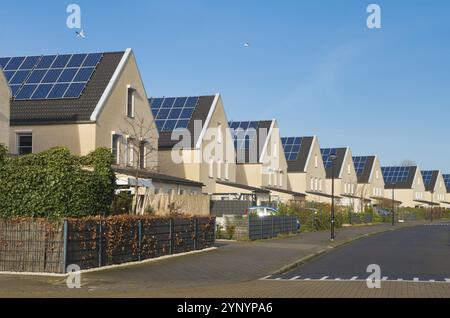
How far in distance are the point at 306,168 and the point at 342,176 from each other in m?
14.7

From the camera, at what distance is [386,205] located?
90.1 metres

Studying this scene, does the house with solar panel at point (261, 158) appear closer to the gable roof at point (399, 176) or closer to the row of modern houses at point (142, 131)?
the row of modern houses at point (142, 131)

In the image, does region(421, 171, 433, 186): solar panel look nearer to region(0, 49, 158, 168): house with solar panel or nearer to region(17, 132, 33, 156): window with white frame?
region(0, 49, 158, 168): house with solar panel

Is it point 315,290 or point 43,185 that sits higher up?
point 43,185

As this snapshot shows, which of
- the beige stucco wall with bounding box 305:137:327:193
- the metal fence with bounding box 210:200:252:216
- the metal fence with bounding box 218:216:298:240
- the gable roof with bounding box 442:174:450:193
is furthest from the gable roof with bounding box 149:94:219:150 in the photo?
the gable roof with bounding box 442:174:450:193

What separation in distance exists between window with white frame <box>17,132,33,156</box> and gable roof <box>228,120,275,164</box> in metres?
26.4

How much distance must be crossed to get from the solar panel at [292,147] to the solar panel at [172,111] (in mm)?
22378

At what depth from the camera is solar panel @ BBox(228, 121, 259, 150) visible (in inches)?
2323

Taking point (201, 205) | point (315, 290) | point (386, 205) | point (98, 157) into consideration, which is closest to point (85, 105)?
point (201, 205)

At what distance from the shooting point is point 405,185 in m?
106

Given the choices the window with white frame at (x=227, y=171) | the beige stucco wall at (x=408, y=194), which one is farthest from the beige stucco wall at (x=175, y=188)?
the beige stucco wall at (x=408, y=194)

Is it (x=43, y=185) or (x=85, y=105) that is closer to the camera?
(x=43, y=185)

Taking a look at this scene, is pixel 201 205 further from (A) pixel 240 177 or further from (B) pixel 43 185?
(A) pixel 240 177
